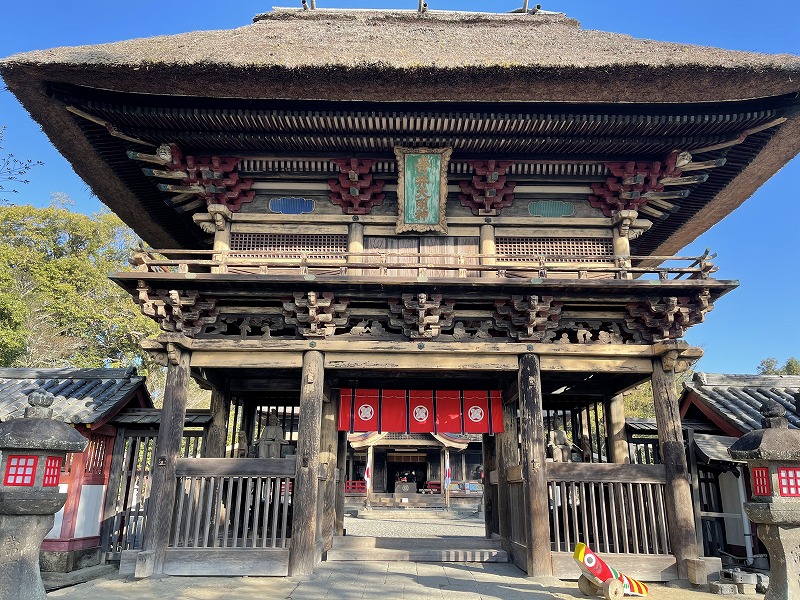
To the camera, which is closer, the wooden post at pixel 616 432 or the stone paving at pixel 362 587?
the stone paving at pixel 362 587

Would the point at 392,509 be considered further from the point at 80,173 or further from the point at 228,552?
the point at 80,173

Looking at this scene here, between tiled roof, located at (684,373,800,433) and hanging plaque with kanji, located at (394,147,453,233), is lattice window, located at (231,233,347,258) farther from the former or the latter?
tiled roof, located at (684,373,800,433)

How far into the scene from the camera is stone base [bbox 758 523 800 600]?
19.1 feet

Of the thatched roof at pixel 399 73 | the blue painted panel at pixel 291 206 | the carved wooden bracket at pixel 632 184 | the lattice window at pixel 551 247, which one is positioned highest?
the thatched roof at pixel 399 73

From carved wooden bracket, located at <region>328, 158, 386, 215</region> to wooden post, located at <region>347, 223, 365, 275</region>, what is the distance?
1.00 ft

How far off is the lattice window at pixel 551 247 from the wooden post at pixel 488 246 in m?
0.23

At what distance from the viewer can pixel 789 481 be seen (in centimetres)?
607

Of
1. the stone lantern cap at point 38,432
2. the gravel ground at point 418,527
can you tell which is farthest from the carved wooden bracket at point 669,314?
the gravel ground at point 418,527

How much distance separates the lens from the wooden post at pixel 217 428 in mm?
10789

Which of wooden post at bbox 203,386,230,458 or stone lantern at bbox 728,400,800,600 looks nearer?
stone lantern at bbox 728,400,800,600

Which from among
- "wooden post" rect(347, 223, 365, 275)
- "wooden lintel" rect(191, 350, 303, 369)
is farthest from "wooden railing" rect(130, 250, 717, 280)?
"wooden lintel" rect(191, 350, 303, 369)

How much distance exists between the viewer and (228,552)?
8211 mm

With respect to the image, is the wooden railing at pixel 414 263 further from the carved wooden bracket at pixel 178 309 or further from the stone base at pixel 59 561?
the stone base at pixel 59 561

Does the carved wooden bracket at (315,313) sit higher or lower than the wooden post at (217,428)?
higher
